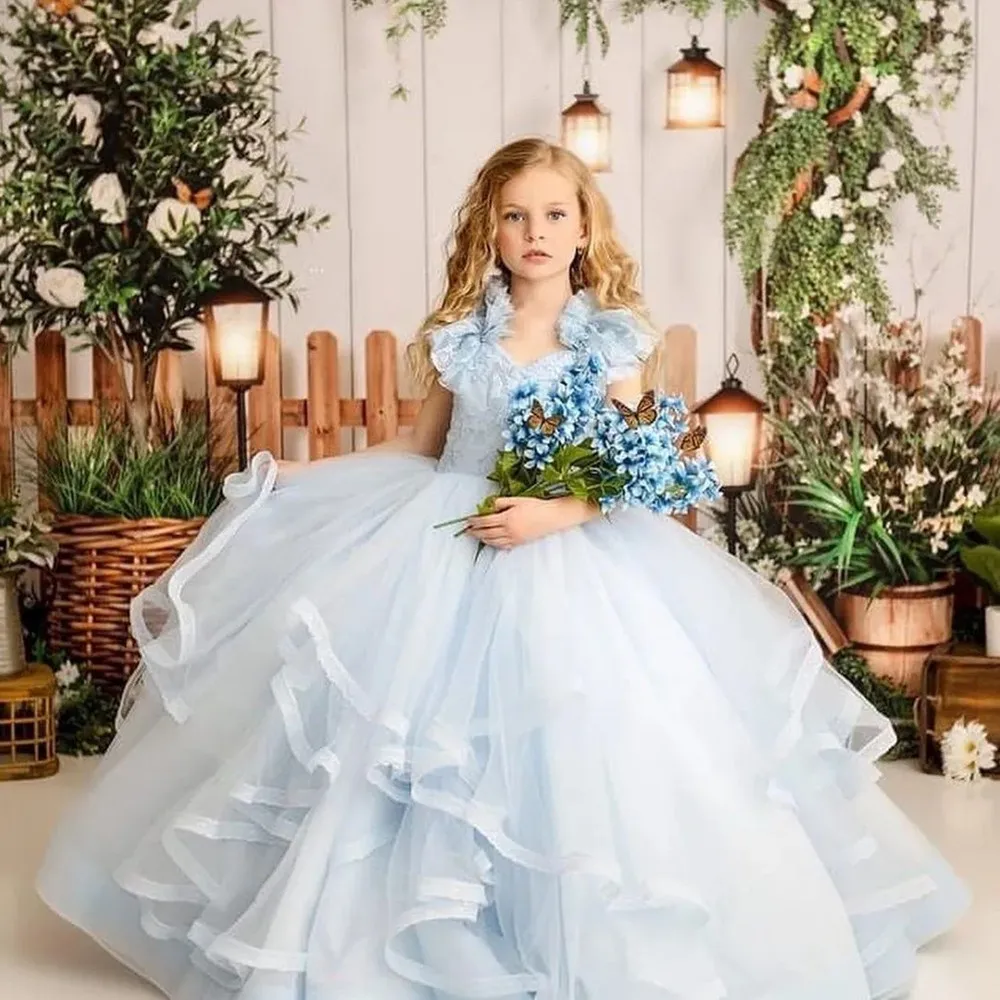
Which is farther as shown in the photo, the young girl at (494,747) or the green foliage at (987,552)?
the green foliage at (987,552)

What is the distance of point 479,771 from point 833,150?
2.59 meters

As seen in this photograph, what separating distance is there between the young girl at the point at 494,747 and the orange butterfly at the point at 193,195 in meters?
1.48

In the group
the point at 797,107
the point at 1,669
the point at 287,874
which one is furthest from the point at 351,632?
the point at 797,107

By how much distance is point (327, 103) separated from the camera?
509 cm

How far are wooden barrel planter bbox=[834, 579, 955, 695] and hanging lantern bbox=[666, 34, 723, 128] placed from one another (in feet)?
4.40

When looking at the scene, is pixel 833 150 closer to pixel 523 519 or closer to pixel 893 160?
pixel 893 160

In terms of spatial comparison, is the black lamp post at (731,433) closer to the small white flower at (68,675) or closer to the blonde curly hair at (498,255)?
the blonde curly hair at (498,255)

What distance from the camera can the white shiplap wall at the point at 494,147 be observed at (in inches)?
195

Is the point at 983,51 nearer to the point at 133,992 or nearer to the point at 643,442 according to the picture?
A: the point at 643,442

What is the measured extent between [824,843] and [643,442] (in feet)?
2.42

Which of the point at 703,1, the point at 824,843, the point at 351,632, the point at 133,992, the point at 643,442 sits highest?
the point at 703,1

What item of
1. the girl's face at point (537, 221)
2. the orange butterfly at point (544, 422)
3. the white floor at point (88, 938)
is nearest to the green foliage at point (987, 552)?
the white floor at point (88, 938)

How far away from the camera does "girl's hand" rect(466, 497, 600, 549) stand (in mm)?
2953

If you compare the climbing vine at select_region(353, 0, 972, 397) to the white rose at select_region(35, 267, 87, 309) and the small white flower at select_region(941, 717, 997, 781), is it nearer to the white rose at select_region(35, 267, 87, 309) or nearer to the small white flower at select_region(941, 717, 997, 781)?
the small white flower at select_region(941, 717, 997, 781)
